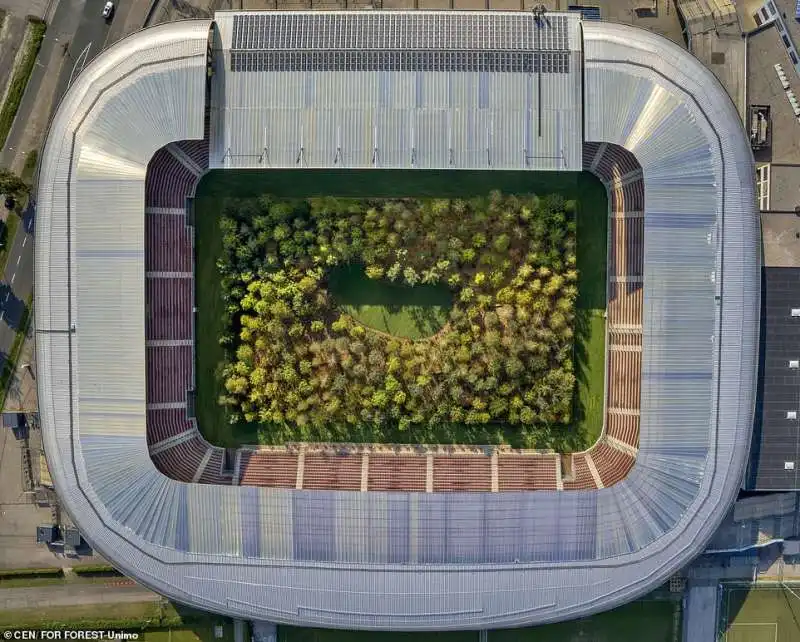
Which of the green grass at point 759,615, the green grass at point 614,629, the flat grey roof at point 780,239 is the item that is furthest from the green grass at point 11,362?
the green grass at point 759,615

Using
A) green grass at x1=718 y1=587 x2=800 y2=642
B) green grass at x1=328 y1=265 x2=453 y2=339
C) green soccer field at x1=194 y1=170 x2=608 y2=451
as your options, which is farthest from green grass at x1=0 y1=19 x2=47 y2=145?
green grass at x1=718 y1=587 x2=800 y2=642

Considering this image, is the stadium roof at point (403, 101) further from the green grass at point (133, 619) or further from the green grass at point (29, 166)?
the green grass at point (133, 619)

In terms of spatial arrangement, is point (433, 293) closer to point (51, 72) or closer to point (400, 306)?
point (400, 306)

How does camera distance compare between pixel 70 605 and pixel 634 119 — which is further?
pixel 70 605

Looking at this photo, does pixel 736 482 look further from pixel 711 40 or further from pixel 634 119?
pixel 711 40

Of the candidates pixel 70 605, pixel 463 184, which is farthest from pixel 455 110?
pixel 70 605

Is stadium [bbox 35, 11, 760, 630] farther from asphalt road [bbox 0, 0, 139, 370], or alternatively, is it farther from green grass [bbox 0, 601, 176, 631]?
green grass [bbox 0, 601, 176, 631]
